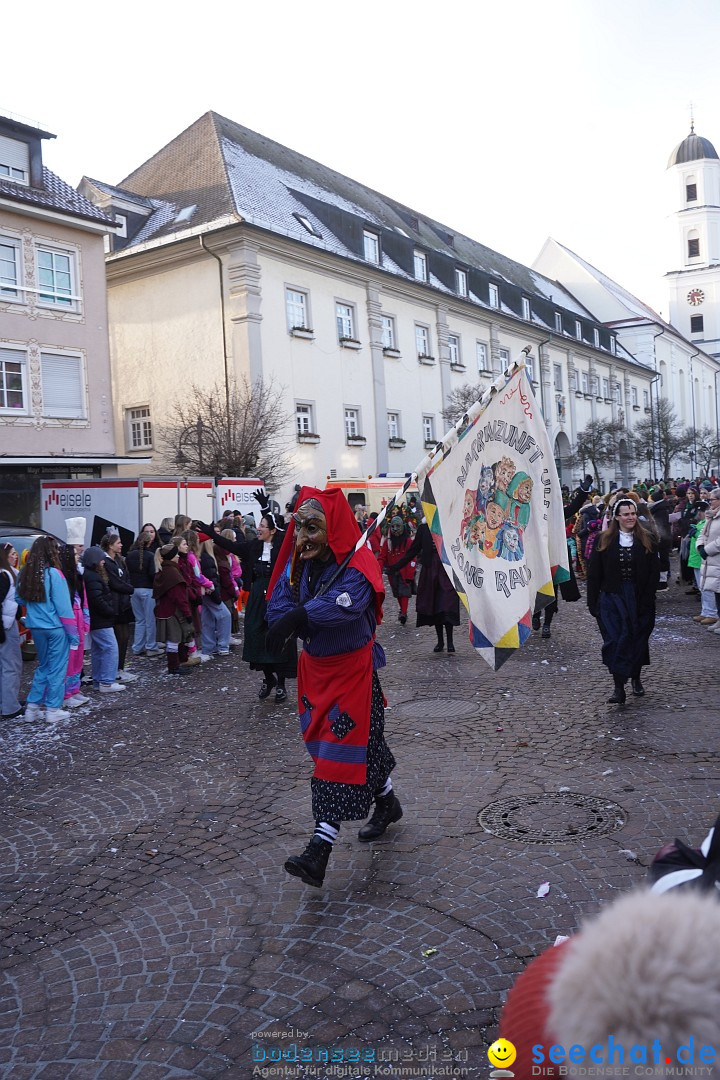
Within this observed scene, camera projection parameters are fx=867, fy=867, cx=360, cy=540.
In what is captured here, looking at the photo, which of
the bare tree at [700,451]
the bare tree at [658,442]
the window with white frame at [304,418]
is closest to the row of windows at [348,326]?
the window with white frame at [304,418]

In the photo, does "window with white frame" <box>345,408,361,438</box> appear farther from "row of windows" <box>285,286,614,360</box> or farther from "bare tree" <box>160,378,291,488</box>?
"bare tree" <box>160,378,291,488</box>

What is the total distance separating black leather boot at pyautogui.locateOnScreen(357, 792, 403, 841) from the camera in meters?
5.09

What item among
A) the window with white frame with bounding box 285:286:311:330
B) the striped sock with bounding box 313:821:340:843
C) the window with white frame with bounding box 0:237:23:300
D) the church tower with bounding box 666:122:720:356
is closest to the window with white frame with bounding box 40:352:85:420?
the window with white frame with bounding box 0:237:23:300

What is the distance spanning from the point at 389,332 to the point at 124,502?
19.7 metres

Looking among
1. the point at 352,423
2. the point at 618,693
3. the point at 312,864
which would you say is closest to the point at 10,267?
the point at 352,423

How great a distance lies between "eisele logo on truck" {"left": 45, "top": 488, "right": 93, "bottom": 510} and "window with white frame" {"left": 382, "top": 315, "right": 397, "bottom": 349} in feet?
60.5

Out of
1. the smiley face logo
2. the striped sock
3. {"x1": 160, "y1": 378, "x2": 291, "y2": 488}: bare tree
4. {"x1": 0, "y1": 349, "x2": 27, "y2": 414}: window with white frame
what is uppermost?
{"x1": 0, "y1": 349, "x2": 27, "y2": 414}: window with white frame

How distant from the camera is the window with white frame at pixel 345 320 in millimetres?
31516

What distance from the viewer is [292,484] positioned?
28828 mm

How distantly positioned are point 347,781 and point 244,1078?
1.69 meters

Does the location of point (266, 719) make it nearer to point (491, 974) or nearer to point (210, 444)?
point (491, 974)

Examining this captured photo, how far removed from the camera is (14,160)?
2431 cm

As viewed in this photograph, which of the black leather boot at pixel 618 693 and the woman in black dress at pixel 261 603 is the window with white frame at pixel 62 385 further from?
the black leather boot at pixel 618 693

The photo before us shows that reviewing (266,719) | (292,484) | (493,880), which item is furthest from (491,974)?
(292,484)
